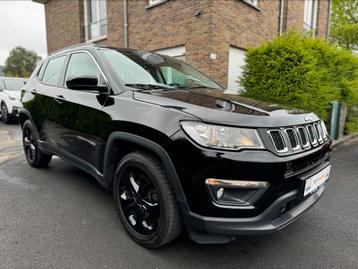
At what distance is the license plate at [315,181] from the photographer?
197cm

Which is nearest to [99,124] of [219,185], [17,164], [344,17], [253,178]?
[219,185]

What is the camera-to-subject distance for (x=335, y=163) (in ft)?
15.6

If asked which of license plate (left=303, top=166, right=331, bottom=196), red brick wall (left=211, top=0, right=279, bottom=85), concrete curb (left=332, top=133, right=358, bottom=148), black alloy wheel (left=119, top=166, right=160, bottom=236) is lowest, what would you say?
concrete curb (left=332, top=133, right=358, bottom=148)

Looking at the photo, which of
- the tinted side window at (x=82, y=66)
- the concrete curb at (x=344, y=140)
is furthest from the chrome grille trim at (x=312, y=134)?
the concrete curb at (x=344, y=140)

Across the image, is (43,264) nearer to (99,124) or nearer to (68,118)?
(99,124)

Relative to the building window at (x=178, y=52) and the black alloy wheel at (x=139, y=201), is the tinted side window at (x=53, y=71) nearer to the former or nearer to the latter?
the black alloy wheel at (x=139, y=201)

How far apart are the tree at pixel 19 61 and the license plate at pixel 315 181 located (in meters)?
49.9

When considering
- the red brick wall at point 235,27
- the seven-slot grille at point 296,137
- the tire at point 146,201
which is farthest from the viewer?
the red brick wall at point 235,27

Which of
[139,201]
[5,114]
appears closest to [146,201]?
[139,201]

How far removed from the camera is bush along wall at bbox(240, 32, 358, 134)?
17.5 ft

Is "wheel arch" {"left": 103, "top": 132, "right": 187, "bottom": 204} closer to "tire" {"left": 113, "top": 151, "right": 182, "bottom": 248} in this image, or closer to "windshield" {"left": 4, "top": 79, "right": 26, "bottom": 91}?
"tire" {"left": 113, "top": 151, "right": 182, "bottom": 248}

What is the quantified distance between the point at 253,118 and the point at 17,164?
4.27m

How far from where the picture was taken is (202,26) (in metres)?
7.07

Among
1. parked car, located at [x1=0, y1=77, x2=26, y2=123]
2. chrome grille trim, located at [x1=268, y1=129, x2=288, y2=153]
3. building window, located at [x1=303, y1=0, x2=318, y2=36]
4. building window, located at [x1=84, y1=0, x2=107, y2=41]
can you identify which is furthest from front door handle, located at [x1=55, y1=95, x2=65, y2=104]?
building window, located at [x1=303, y1=0, x2=318, y2=36]
